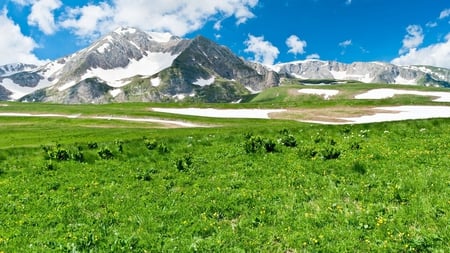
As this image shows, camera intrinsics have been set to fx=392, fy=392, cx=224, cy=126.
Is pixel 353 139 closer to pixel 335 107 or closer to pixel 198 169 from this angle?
pixel 198 169

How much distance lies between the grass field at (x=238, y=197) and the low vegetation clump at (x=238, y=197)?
0.18 ft

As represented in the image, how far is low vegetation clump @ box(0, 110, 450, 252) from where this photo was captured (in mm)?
13164

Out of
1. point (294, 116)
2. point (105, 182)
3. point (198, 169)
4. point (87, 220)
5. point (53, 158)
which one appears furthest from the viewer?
point (294, 116)

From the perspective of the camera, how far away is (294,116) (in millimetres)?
79875

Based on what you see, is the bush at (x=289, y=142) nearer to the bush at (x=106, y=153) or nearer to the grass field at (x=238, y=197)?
the grass field at (x=238, y=197)

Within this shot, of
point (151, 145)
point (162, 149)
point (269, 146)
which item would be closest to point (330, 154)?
point (269, 146)

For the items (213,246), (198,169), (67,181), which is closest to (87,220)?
(213,246)

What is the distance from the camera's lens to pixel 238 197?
17.5 meters

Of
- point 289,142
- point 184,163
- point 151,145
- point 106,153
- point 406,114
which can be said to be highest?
point 289,142

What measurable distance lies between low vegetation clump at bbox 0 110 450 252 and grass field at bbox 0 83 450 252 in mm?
54

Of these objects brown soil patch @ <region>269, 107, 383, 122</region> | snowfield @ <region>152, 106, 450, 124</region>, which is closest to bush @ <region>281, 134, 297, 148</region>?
snowfield @ <region>152, 106, 450, 124</region>

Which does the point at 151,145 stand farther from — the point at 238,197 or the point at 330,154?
the point at 238,197

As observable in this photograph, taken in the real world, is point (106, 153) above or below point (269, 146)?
below

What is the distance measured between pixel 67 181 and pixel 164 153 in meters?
7.94
